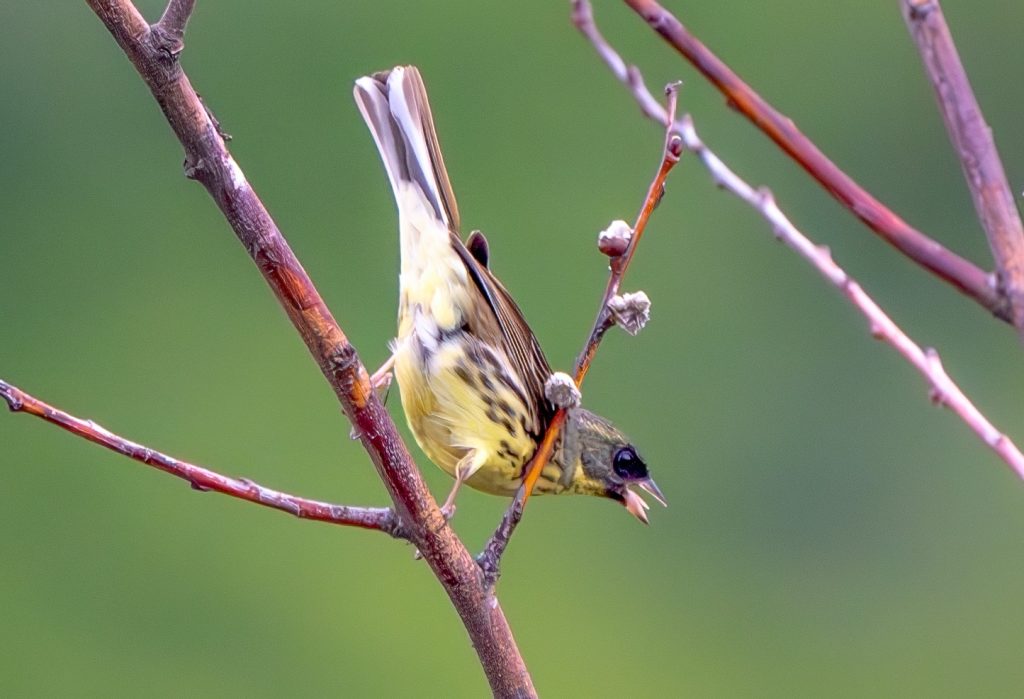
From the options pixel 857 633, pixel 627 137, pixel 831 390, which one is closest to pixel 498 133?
pixel 627 137

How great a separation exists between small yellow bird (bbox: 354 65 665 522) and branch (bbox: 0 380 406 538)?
1.05m

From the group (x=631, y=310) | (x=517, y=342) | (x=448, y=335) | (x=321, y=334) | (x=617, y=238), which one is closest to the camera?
(x=321, y=334)

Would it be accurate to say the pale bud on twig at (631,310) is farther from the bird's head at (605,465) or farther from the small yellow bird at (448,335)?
the bird's head at (605,465)

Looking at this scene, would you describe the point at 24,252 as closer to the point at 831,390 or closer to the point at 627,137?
the point at 627,137

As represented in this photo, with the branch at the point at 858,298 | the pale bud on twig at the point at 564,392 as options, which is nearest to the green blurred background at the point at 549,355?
the pale bud on twig at the point at 564,392

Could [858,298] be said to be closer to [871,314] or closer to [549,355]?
[871,314]

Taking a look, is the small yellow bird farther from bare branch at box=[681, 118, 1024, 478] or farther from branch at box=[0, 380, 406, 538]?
bare branch at box=[681, 118, 1024, 478]

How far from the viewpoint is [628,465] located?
141 inches

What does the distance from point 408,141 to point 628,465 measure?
1.04 metres

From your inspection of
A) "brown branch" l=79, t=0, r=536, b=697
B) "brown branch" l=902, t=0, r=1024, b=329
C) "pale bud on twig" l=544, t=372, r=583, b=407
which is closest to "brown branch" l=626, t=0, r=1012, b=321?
"brown branch" l=902, t=0, r=1024, b=329

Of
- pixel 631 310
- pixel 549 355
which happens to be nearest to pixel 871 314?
pixel 631 310

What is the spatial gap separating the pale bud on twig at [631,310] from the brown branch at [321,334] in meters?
0.36

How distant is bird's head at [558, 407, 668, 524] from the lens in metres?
3.55

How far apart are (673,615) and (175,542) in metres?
2.74
